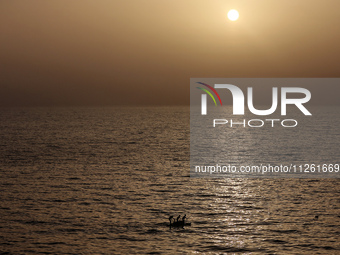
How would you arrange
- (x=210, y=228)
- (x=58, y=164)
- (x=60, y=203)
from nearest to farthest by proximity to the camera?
(x=210, y=228)
(x=60, y=203)
(x=58, y=164)

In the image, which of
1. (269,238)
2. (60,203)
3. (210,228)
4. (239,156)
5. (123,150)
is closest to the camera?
(269,238)

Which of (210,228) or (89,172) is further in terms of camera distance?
(89,172)

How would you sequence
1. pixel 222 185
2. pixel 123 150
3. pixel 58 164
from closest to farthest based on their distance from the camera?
1. pixel 222 185
2. pixel 58 164
3. pixel 123 150

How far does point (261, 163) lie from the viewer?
8262 cm

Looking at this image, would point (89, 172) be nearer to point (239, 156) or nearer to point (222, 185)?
point (222, 185)

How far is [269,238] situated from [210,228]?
517 cm

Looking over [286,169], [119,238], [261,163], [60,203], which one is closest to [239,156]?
[261,163]

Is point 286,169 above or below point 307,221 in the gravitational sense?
above

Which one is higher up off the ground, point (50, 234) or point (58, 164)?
point (58, 164)

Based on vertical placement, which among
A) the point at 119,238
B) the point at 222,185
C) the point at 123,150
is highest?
the point at 123,150

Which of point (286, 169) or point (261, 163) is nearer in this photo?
point (286, 169)

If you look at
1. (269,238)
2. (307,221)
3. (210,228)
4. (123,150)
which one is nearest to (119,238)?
(210,228)

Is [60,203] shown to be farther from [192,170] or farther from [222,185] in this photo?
[192,170]

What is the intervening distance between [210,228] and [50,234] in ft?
43.4
